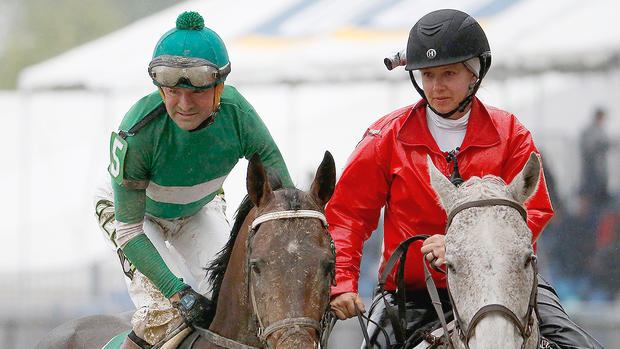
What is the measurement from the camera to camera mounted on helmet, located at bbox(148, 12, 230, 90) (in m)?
4.89

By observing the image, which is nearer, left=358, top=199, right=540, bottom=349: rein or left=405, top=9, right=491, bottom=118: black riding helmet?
left=358, top=199, right=540, bottom=349: rein

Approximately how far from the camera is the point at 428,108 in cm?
507

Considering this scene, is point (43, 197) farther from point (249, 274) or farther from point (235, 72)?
point (249, 274)

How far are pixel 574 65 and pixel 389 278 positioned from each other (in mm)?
9129

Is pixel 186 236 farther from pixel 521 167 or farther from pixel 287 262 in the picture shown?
pixel 521 167

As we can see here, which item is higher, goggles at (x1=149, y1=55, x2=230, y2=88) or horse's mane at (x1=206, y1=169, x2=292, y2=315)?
goggles at (x1=149, y1=55, x2=230, y2=88)

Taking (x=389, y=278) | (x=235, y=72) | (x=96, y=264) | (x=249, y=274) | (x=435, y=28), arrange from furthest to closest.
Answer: (x=96, y=264) < (x=235, y=72) < (x=389, y=278) < (x=435, y=28) < (x=249, y=274)

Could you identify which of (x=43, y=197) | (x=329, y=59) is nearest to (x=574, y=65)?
(x=329, y=59)

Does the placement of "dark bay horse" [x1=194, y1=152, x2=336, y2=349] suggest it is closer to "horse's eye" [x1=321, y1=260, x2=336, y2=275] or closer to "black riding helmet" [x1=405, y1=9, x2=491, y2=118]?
"horse's eye" [x1=321, y1=260, x2=336, y2=275]

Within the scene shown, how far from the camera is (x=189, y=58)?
4.92m

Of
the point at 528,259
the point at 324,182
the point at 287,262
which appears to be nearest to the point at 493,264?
the point at 528,259

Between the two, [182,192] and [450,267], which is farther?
[182,192]

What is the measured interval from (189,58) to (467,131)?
1365mm

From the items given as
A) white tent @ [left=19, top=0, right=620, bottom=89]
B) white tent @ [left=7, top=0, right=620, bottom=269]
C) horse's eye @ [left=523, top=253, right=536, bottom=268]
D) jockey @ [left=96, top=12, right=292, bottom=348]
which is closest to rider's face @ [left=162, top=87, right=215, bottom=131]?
jockey @ [left=96, top=12, right=292, bottom=348]
